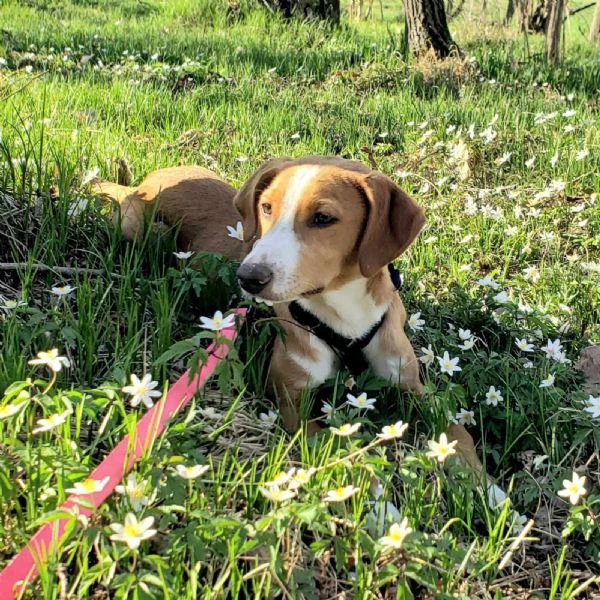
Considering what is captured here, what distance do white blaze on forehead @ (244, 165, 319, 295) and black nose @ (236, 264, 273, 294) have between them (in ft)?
0.06

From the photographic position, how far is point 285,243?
2391 mm

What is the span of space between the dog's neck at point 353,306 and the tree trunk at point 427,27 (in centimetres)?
568

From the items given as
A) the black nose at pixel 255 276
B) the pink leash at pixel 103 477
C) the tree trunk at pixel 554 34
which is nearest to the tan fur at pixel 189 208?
the black nose at pixel 255 276

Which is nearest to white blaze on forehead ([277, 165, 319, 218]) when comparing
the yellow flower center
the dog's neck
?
the dog's neck

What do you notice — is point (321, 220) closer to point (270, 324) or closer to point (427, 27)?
point (270, 324)

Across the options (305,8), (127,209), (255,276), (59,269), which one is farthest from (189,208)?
(305,8)

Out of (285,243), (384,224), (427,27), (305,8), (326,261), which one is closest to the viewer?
(285,243)

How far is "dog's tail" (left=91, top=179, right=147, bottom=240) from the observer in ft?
11.4

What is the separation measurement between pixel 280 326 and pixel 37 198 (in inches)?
58.1

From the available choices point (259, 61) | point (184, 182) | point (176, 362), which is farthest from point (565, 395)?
point (259, 61)

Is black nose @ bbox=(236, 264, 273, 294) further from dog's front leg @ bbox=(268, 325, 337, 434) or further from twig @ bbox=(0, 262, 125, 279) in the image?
twig @ bbox=(0, 262, 125, 279)

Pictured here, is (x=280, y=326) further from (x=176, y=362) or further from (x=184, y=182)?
(x=184, y=182)

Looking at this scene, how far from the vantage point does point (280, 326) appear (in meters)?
2.68

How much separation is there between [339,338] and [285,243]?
578 millimetres
